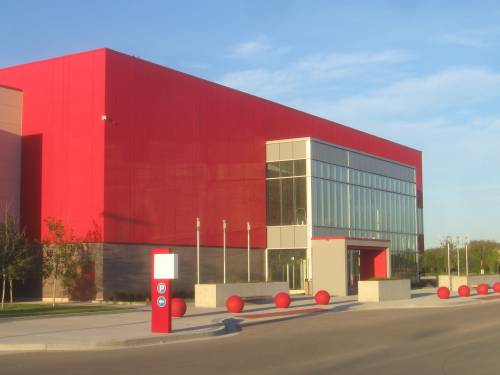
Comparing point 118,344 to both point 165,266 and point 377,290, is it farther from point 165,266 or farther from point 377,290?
point 377,290

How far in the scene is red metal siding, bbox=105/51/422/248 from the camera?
37500mm

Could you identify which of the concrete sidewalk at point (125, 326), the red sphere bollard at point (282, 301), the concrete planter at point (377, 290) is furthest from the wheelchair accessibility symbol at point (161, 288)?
the concrete planter at point (377, 290)

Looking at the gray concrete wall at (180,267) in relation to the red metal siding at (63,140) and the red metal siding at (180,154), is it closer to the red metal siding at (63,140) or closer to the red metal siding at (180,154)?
the red metal siding at (180,154)

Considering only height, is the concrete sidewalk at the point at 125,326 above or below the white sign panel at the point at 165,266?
below

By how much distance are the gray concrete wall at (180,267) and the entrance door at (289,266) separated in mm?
694

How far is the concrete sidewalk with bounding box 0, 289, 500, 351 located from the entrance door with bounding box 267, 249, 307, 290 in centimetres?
1266

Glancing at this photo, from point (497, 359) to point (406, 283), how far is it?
27.1 metres

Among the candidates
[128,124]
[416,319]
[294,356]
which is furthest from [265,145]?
[294,356]

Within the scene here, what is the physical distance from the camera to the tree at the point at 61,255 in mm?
35188

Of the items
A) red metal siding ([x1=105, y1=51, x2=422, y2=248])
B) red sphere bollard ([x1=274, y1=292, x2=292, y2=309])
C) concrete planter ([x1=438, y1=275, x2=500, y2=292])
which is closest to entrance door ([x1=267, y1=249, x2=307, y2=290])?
red metal siding ([x1=105, y1=51, x2=422, y2=248])

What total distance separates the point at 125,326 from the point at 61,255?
45.0ft

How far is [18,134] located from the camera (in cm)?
3912

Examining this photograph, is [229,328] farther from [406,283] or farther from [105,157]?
[406,283]

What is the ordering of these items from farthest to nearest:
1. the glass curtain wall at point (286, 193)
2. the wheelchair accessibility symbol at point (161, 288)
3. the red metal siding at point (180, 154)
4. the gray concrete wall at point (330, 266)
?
the glass curtain wall at point (286, 193) < the gray concrete wall at point (330, 266) < the red metal siding at point (180, 154) < the wheelchair accessibility symbol at point (161, 288)
